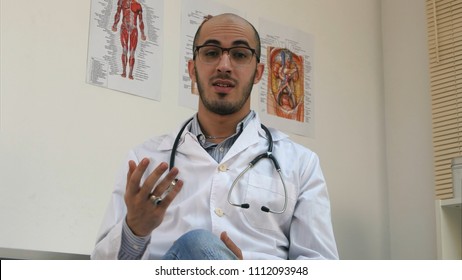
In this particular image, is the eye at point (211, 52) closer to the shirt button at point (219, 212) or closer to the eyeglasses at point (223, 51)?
the eyeglasses at point (223, 51)

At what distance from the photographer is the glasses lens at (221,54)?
1.89 meters

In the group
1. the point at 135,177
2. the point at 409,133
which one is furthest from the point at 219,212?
the point at 409,133

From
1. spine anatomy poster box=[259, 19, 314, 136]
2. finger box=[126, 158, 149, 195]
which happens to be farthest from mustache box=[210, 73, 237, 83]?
spine anatomy poster box=[259, 19, 314, 136]

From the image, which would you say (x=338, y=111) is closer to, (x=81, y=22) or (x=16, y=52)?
(x=81, y=22)

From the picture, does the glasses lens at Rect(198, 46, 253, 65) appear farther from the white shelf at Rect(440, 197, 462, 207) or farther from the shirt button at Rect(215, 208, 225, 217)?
the white shelf at Rect(440, 197, 462, 207)

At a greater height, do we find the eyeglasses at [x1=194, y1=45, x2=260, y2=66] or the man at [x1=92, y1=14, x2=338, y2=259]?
the eyeglasses at [x1=194, y1=45, x2=260, y2=66]

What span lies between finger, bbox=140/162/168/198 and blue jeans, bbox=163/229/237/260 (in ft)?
0.45

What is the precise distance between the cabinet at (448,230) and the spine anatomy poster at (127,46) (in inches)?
46.7

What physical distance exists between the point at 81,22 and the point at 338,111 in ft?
4.26

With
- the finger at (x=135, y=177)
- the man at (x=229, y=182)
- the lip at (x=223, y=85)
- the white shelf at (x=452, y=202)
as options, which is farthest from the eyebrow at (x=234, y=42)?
the white shelf at (x=452, y=202)

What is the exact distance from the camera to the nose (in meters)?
1.85

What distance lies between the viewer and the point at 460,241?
9.37 ft

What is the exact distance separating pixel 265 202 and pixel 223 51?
42cm
